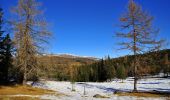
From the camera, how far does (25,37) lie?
38.3 metres

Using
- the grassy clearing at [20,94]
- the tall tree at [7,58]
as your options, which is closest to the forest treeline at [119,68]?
the grassy clearing at [20,94]

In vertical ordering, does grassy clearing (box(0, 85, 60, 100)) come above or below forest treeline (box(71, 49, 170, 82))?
below

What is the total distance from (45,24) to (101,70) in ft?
283

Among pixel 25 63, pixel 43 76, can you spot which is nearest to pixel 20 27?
pixel 25 63

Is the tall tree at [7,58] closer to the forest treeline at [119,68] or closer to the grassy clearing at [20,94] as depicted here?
the grassy clearing at [20,94]

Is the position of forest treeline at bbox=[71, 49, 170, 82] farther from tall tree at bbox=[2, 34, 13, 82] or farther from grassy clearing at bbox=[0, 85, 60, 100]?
tall tree at bbox=[2, 34, 13, 82]

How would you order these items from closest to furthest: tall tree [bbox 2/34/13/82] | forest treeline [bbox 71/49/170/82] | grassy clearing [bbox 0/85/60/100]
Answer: grassy clearing [bbox 0/85/60/100]
forest treeline [bbox 71/49/170/82]
tall tree [bbox 2/34/13/82]

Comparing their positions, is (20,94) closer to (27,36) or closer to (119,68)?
(27,36)

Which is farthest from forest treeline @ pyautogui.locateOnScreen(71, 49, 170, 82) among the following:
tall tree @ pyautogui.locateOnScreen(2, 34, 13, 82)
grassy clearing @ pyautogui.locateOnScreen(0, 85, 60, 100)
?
tall tree @ pyautogui.locateOnScreen(2, 34, 13, 82)

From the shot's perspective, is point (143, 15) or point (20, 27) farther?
point (20, 27)

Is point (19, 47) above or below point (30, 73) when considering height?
above

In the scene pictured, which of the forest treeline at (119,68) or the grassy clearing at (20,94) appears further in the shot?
the forest treeline at (119,68)

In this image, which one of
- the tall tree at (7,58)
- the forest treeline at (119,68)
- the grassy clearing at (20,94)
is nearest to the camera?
the grassy clearing at (20,94)

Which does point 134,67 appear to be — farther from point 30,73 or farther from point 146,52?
point 30,73
